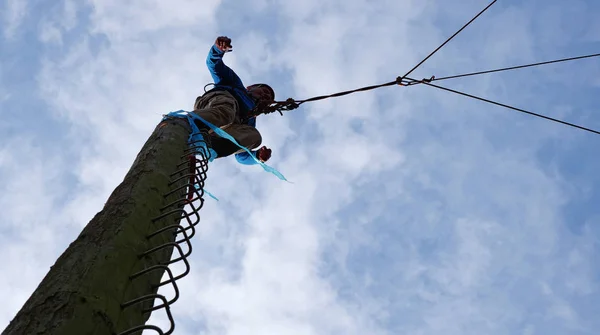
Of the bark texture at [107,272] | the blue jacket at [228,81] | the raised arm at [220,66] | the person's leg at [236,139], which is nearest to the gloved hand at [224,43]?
the raised arm at [220,66]

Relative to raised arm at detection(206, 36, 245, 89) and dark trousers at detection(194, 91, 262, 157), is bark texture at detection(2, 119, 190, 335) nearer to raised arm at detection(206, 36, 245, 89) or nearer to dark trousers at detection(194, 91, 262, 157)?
dark trousers at detection(194, 91, 262, 157)

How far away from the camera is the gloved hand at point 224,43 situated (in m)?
6.44

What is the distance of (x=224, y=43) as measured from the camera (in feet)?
21.2

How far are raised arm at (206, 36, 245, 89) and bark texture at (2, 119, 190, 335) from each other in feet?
11.6

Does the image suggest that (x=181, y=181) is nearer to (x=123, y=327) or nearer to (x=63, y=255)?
(x=63, y=255)

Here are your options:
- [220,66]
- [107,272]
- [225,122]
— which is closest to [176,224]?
[107,272]

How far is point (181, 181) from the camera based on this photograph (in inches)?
135

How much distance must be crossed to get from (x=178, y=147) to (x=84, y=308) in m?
2.33

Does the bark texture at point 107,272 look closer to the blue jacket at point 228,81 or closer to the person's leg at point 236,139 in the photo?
the person's leg at point 236,139

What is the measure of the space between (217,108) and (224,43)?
93 cm

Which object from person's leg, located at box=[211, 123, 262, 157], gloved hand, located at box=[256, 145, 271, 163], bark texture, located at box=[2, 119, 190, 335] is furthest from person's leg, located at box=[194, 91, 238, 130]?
bark texture, located at box=[2, 119, 190, 335]

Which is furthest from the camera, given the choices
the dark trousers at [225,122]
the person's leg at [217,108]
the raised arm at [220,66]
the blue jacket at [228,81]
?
the blue jacket at [228,81]

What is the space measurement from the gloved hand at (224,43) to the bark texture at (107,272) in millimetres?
3519

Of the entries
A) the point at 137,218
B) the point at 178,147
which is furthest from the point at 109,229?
the point at 178,147
